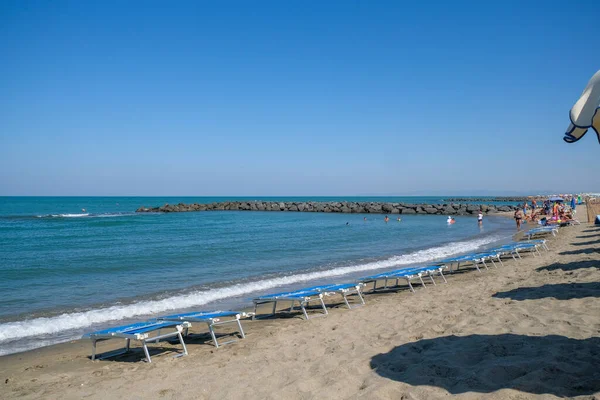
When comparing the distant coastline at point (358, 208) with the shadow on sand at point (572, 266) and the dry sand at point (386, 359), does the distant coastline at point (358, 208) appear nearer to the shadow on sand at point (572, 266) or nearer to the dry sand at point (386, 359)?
the shadow on sand at point (572, 266)

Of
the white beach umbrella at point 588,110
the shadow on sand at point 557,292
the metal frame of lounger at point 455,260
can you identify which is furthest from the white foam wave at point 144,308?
the white beach umbrella at point 588,110

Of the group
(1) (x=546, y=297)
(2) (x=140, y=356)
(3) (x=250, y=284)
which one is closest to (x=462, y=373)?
(1) (x=546, y=297)

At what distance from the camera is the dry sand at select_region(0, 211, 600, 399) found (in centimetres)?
403

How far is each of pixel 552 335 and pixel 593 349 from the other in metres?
0.60

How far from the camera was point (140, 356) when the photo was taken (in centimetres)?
688

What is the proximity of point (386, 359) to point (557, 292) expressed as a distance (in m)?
4.06

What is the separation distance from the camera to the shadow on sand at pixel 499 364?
12.3ft

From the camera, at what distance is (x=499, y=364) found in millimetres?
4227

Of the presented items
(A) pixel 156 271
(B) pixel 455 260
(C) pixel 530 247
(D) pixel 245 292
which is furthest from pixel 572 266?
(A) pixel 156 271

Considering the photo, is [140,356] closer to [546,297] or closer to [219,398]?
[219,398]

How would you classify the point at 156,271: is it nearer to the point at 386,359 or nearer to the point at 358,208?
the point at 386,359

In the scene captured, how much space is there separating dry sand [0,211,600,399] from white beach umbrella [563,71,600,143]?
2035 millimetres

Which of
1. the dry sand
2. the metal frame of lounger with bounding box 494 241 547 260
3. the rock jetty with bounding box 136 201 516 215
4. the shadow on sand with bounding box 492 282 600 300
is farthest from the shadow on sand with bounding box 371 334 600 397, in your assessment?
the rock jetty with bounding box 136 201 516 215

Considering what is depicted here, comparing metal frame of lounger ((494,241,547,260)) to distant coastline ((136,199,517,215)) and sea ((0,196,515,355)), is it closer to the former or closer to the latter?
sea ((0,196,515,355))
